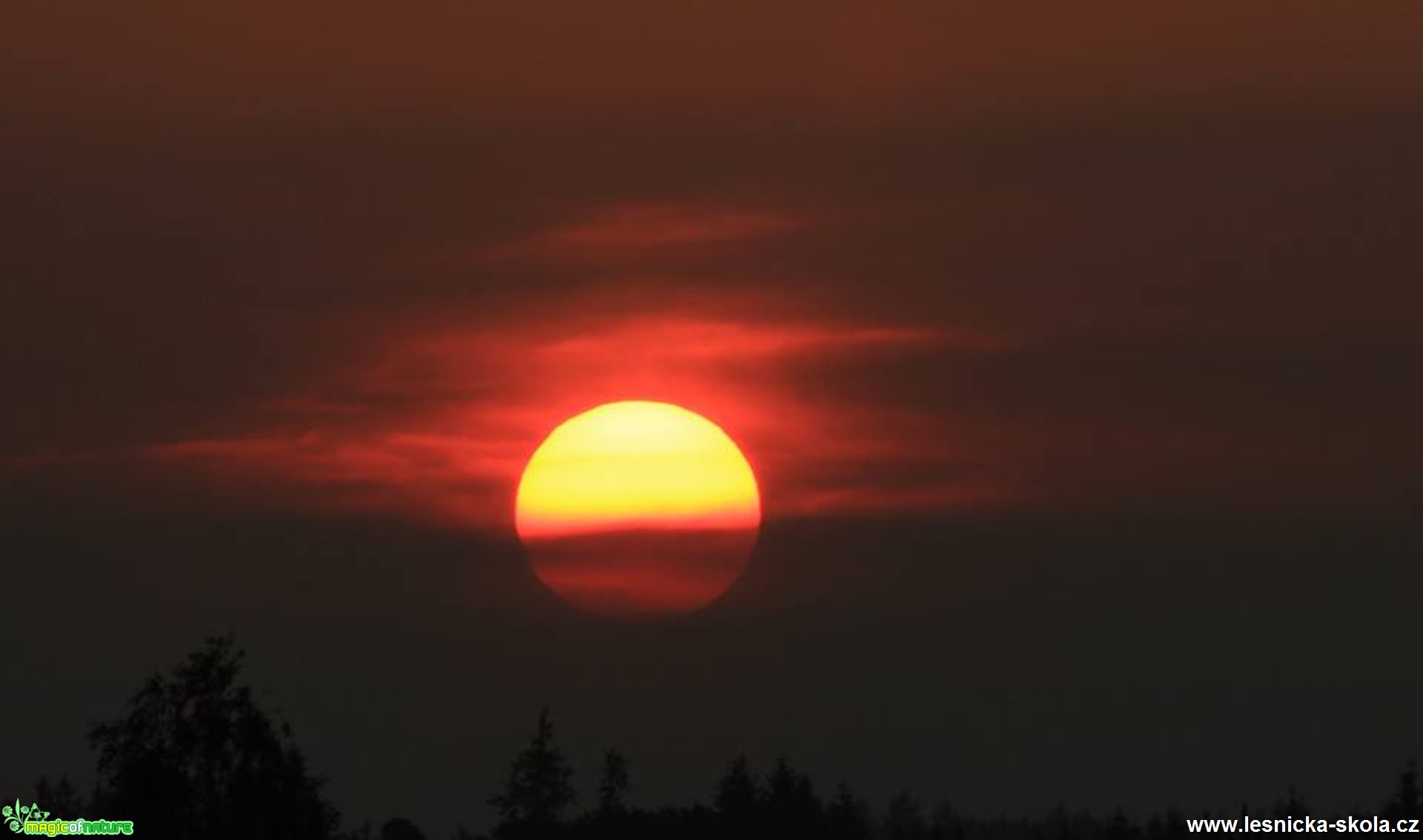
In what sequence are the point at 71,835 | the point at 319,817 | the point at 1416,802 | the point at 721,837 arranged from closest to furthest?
the point at 71,835 < the point at 319,817 < the point at 1416,802 < the point at 721,837

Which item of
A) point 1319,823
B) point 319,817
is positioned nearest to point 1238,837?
point 1319,823

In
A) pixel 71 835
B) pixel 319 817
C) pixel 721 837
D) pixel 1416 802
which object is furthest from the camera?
pixel 721 837

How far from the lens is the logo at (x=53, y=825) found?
100438 mm

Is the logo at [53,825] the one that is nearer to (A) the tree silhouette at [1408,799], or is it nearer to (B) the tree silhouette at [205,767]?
(B) the tree silhouette at [205,767]

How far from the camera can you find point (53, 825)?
332 ft

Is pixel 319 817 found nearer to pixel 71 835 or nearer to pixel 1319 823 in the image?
pixel 71 835

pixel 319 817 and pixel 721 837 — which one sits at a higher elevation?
pixel 721 837

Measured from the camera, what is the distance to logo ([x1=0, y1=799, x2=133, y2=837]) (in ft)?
330

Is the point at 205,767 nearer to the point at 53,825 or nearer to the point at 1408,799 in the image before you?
the point at 53,825

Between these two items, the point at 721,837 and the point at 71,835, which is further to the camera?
the point at 721,837

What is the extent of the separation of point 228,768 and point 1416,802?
88552 millimetres

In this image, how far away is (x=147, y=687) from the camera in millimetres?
103625

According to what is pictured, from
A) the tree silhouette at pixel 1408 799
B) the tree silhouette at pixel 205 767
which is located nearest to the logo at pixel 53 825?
the tree silhouette at pixel 205 767

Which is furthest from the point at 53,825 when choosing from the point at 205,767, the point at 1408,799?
the point at 1408,799
